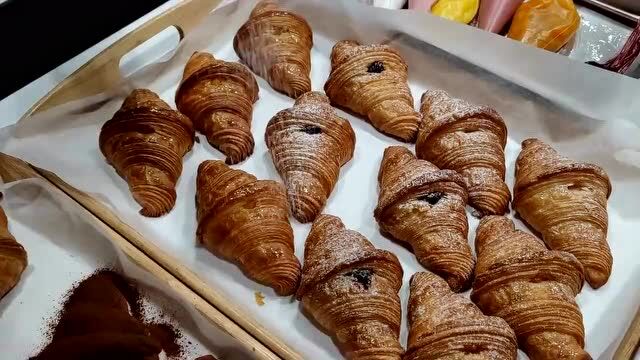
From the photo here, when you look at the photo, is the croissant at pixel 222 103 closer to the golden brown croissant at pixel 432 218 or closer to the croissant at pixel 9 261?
the golden brown croissant at pixel 432 218

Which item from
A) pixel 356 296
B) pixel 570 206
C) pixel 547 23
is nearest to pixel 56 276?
pixel 356 296

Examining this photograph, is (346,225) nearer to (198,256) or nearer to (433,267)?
(433,267)

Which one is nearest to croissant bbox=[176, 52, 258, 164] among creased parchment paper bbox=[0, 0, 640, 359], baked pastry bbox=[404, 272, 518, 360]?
creased parchment paper bbox=[0, 0, 640, 359]

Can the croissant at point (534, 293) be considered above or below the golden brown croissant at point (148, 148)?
above

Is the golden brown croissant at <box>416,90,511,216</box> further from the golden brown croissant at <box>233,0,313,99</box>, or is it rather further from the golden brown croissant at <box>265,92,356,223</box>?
the golden brown croissant at <box>233,0,313,99</box>

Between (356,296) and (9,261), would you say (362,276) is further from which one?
(9,261)

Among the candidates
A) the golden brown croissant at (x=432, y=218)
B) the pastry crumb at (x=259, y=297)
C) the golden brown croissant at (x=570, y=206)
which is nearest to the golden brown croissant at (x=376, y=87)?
the golden brown croissant at (x=432, y=218)
